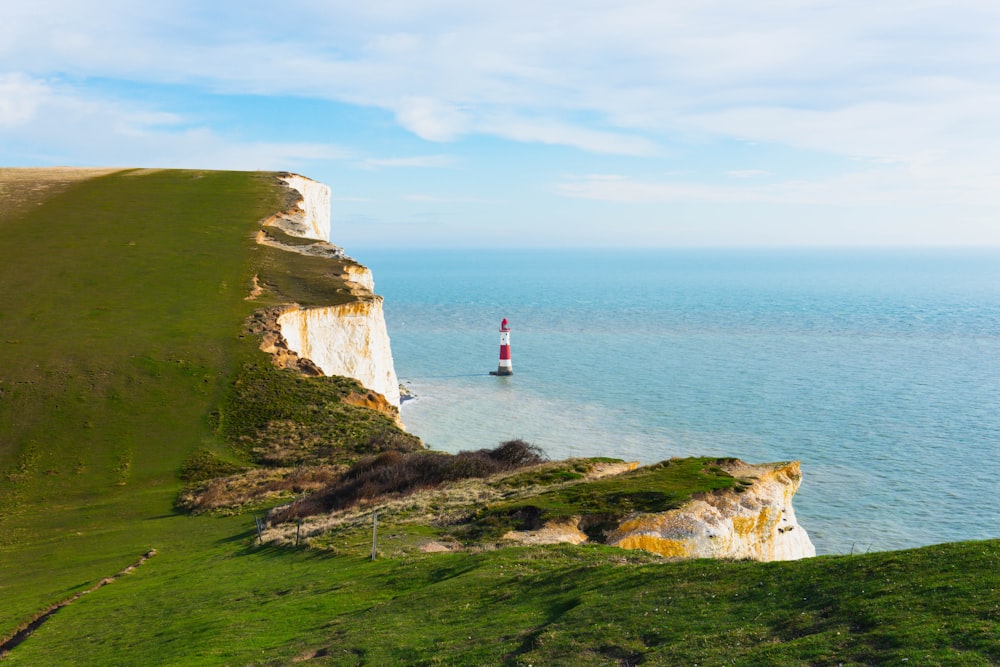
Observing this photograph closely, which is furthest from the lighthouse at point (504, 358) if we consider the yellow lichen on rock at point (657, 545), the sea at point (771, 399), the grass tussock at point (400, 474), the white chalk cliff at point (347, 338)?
the yellow lichen on rock at point (657, 545)

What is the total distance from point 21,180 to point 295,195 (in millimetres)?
35062

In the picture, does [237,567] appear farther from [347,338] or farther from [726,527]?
[347,338]

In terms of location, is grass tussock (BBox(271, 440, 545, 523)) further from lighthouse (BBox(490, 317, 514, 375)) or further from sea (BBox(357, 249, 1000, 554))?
lighthouse (BBox(490, 317, 514, 375))

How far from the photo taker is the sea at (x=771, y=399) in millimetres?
47875

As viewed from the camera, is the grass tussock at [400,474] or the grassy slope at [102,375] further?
the grassy slope at [102,375]

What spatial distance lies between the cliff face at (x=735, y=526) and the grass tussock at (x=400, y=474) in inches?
445

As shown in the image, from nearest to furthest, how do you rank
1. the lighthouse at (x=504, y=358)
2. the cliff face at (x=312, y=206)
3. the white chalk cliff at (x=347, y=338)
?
the white chalk cliff at (x=347, y=338) → the cliff face at (x=312, y=206) → the lighthouse at (x=504, y=358)

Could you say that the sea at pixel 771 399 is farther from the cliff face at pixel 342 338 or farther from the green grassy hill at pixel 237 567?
the green grassy hill at pixel 237 567

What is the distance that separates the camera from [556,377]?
281 ft

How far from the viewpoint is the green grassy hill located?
41.8 feet

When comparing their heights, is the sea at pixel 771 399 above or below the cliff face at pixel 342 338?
below

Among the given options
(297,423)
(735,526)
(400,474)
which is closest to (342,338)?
(297,423)

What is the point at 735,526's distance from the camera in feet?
80.8

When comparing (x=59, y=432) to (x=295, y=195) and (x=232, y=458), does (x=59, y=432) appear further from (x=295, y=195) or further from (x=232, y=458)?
(x=295, y=195)
